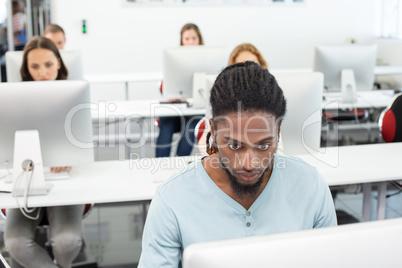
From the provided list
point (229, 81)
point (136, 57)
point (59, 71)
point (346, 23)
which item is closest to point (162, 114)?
point (59, 71)

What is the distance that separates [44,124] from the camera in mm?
1977

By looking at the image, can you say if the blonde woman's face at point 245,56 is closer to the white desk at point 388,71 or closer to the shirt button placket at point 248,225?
the shirt button placket at point 248,225

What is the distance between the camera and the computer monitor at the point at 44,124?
1923mm

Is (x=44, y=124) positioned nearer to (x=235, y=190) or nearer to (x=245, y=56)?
(x=235, y=190)

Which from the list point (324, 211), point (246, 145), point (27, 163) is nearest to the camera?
point (246, 145)

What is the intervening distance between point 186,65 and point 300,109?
129 cm

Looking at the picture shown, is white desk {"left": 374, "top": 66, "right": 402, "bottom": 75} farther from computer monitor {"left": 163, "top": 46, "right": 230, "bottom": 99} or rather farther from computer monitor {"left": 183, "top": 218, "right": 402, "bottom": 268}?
computer monitor {"left": 183, "top": 218, "right": 402, "bottom": 268}

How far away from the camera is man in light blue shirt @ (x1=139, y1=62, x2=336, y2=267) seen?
110 centimetres

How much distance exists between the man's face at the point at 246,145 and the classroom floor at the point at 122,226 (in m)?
1.67

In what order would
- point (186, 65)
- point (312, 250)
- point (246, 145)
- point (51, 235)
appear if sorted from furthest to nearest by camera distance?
point (186, 65) → point (51, 235) → point (246, 145) → point (312, 250)

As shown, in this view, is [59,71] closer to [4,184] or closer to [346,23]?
[4,184]

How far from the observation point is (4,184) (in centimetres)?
206

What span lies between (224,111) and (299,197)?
270 mm

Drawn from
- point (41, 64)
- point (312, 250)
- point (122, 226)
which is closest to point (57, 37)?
point (41, 64)
